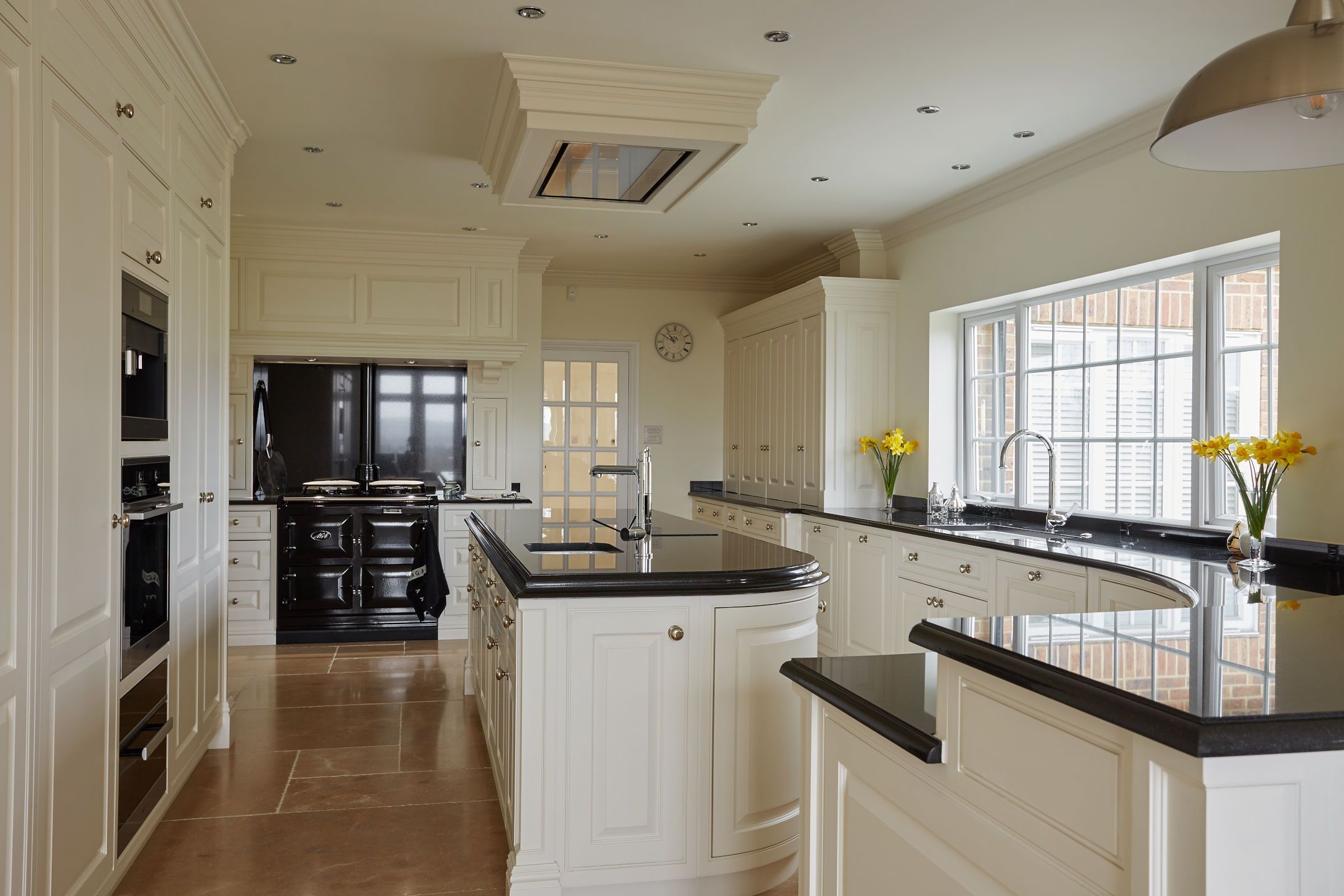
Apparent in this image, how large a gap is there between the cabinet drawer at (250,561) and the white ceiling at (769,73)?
82.4 inches

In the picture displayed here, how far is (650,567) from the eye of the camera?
261 centimetres

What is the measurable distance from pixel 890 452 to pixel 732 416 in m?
1.93

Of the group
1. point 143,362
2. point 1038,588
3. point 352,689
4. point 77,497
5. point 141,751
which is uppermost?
point 143,362

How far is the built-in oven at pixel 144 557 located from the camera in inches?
101

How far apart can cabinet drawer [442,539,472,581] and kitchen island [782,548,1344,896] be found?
191 inches

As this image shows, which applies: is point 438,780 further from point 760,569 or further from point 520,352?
point 520,352

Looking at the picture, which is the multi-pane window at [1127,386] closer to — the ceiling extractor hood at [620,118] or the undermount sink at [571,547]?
the ceiling extractor hood at [620,118]

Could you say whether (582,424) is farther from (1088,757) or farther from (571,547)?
(1088,757)

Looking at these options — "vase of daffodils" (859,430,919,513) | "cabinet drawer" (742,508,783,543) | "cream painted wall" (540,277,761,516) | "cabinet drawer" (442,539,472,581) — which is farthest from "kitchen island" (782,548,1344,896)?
"cream painted wall" (540,277,761,516)

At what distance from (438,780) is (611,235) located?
3787 millimetres

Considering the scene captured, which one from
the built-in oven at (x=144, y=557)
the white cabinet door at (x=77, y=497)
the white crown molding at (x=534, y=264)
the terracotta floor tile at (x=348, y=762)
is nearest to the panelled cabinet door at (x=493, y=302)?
the white crown molding at (x=534, y=264)

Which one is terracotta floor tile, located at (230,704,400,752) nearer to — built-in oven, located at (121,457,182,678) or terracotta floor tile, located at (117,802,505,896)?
terracotta floor tile, located at (117,802,505,896)

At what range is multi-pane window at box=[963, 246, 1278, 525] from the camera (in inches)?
151

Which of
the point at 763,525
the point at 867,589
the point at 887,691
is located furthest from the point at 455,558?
the point at 887,691
